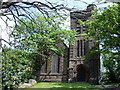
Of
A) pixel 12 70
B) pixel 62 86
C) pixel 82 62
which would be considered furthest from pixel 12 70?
pixel 82 62

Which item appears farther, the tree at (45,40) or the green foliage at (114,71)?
the green foliage at (114,71)

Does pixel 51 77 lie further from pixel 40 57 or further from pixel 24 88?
pixel 40 57

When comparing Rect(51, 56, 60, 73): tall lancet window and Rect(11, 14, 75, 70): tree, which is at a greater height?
Rect(11, 14, 75, 70): tree

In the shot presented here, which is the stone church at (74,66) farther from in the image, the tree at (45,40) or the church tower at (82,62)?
the tree at (45,40)

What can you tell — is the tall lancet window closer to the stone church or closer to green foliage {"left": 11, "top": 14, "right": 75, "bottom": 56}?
the stone church

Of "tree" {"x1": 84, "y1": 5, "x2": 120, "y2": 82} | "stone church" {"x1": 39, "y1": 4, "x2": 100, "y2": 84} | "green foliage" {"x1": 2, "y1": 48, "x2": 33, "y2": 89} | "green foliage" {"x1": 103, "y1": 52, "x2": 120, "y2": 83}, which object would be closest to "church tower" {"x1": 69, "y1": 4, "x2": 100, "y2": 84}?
"stone church" {"x1": 39, "y1": 4, "x2": 100, "y2": 84}

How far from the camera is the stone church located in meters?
2.64

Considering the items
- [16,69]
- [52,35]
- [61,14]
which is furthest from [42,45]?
[61,14]

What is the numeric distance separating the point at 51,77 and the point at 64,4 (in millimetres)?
1611

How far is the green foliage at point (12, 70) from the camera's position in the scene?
6.82ft

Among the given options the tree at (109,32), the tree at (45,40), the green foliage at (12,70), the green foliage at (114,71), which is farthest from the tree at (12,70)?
the green foliage at (114,71)

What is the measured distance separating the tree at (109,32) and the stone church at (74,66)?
0.18 meters

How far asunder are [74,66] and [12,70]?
1.11 metres

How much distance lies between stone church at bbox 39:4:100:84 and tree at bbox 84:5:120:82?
180 millimetres
